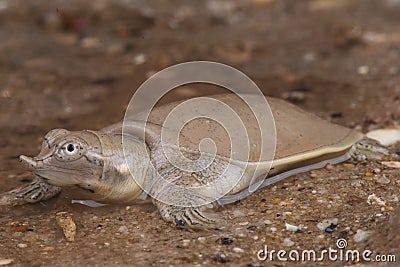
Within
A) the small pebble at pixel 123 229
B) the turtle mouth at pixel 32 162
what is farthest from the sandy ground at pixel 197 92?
the turtle mouth at pixel 32 162

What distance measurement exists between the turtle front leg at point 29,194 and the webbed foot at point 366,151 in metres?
1.62

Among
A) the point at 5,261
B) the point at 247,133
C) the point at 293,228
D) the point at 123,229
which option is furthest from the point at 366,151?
the point at 5,261

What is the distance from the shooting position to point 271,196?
9.84 ft

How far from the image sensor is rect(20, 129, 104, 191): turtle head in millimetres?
2738

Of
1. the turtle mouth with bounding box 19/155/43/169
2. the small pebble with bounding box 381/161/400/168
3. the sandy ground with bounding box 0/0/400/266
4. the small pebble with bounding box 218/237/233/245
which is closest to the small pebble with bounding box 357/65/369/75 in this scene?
the sandy ground with bounding box 0/0/400/266

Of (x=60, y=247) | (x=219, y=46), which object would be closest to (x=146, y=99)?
(x=219, y=46)

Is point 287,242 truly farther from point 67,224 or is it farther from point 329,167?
point 67,224

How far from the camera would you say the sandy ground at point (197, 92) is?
2.59 m

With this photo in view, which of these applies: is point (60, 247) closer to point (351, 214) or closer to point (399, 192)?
point (351, 214)

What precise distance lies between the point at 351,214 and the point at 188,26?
11.4 feet

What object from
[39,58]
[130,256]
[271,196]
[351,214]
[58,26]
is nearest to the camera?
[130,256]

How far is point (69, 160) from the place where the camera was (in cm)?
274

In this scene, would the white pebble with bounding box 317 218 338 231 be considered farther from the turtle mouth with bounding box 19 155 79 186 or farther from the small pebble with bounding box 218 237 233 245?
the turtle mouth with bounding box 19 155 79 186

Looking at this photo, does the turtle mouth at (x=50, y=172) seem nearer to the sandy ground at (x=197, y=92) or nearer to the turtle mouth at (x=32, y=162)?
the turtle mouth at (x=32, y=162)
